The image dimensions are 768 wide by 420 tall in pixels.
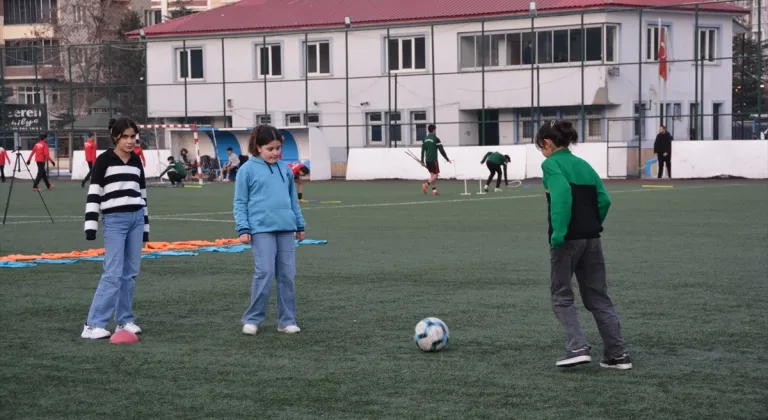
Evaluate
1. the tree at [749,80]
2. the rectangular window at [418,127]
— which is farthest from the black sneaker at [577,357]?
the tree at [749,80]

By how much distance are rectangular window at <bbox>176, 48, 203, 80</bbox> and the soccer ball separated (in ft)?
159

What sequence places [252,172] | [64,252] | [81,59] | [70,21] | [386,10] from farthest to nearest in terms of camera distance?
[70,21] < [81,59] < [386,10] < [64,252] < [252,172]

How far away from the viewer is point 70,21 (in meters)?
75.3

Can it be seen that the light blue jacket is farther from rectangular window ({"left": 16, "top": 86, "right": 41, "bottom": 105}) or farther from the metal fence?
rectangular window ({"left": 16, "top": 86, "right": 41, "bottom": 105})

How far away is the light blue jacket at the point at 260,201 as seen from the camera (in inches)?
357

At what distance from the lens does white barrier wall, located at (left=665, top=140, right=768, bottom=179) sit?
3803cm

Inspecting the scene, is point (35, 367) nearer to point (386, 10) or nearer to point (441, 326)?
point (441, 326)

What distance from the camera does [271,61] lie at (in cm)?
5403

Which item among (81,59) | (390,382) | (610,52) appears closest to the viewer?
(390,382)

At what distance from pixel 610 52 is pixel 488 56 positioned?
17.9 feet

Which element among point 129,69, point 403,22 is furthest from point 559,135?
point 129,69

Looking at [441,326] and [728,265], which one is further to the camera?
[728,265]

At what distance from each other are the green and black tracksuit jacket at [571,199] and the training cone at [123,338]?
339cm

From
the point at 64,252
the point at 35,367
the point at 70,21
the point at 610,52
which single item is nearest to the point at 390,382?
the point at 35,367
